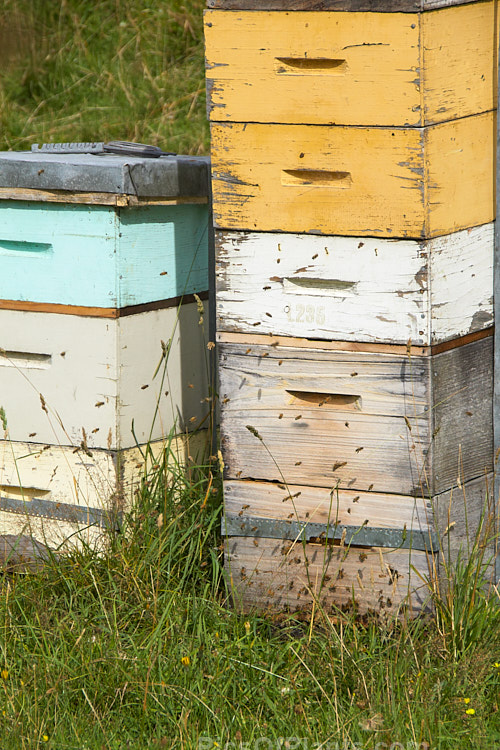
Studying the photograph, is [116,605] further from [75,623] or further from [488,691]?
[488,691]

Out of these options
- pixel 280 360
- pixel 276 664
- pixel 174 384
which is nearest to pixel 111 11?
pixel 174 384

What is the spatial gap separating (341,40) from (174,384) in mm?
1310

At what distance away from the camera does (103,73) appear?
706 cm

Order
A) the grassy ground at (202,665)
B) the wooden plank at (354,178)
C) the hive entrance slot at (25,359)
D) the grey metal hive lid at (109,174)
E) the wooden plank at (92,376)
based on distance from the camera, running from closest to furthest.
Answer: the grassy ground at (202,665), the wooden plank at (354,178), the grey metal hive lid at (109,174), the wooden plank at (92,376), the hive entrance slot at (25,359)

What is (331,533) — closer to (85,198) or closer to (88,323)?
(88,323)

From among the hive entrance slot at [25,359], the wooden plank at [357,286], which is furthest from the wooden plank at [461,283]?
the hive entrance slot at [25,359]

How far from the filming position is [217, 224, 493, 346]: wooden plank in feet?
8.40

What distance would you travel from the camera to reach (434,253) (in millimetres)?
2551

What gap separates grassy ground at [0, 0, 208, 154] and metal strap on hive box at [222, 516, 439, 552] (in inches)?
148

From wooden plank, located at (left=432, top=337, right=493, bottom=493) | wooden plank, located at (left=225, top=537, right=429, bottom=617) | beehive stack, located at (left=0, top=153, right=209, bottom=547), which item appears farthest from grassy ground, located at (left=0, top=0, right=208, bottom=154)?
wooden plank, located at (left=225, top=537, right=429, bottom=617)

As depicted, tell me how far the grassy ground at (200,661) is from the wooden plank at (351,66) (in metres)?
1.20

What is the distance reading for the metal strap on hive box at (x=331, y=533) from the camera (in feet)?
8.66

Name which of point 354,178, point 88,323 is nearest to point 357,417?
point 354,178

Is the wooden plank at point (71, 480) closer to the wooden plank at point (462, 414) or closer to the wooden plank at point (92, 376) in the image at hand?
the wooden plank at point (92, 376)
